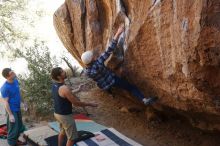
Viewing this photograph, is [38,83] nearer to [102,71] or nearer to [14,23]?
[102,71]

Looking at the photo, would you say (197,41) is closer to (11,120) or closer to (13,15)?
(11,120)

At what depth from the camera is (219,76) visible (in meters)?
5.52

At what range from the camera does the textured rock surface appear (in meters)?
5.26

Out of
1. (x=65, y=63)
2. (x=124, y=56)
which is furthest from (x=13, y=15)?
(x=124, y=56)

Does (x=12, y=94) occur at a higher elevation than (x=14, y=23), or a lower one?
lower

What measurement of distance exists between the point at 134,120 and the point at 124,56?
3022mm

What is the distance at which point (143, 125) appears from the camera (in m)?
9.96

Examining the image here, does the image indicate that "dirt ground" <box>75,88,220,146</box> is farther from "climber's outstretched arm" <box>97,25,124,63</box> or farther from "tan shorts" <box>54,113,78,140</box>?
"climber's outstretched arm" <box>97,25,124,63</box>

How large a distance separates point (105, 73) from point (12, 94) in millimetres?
2439

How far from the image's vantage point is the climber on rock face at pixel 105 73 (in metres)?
7.59

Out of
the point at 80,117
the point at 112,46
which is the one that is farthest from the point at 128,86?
the point at 80,117

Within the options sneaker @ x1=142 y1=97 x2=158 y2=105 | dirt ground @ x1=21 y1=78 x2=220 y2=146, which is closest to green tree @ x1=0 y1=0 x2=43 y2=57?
dirt ground @ x1=21 y1=78 x2=220 y2=146

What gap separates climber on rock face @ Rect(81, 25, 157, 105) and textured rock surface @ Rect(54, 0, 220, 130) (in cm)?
19

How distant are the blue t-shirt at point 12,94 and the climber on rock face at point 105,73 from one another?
2.02 meters
